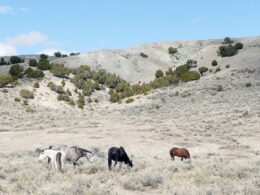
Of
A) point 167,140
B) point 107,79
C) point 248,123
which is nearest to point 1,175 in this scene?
point 167,140

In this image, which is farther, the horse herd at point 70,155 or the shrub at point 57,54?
the shrub at point 57,54

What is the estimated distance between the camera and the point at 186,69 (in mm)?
87688

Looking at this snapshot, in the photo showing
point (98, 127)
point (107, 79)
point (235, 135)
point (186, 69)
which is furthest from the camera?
point (186, 69)

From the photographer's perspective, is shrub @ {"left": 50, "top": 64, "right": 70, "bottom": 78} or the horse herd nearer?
the horse herd

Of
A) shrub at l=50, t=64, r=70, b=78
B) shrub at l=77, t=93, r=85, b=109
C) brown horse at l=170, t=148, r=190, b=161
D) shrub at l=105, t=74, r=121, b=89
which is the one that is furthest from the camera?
shrub at l=105, t=74, r=121, b=89

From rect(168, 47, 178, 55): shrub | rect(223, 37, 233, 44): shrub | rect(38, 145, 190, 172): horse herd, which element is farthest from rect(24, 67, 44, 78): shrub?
rect(38, 145, 190, 172): horse herd

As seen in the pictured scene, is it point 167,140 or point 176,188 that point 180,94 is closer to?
point 167,140

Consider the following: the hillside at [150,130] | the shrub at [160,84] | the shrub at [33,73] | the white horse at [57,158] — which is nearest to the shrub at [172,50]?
the hillside at [150,130]

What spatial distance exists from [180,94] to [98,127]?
1209 inches

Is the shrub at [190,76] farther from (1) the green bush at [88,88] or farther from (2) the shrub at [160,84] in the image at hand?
(1) the green bush at [88,88]

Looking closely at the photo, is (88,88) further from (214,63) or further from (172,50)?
(172,50)

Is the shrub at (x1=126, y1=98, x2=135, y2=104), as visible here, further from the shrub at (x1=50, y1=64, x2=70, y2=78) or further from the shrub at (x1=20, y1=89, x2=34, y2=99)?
the shrub at (x1=50, y1=64, x2=70, y2=78)

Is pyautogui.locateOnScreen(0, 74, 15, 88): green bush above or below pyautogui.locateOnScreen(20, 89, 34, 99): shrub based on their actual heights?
above

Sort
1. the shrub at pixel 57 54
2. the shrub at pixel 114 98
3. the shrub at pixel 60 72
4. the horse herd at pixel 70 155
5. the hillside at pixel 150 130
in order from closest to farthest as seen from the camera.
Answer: the hillside at pixel 150 130 → the horse herd at pixel 70 155 → the shrub at pixel 114 98 → the shrub at pixel 60 72 → the shrub at pixel 57 54
